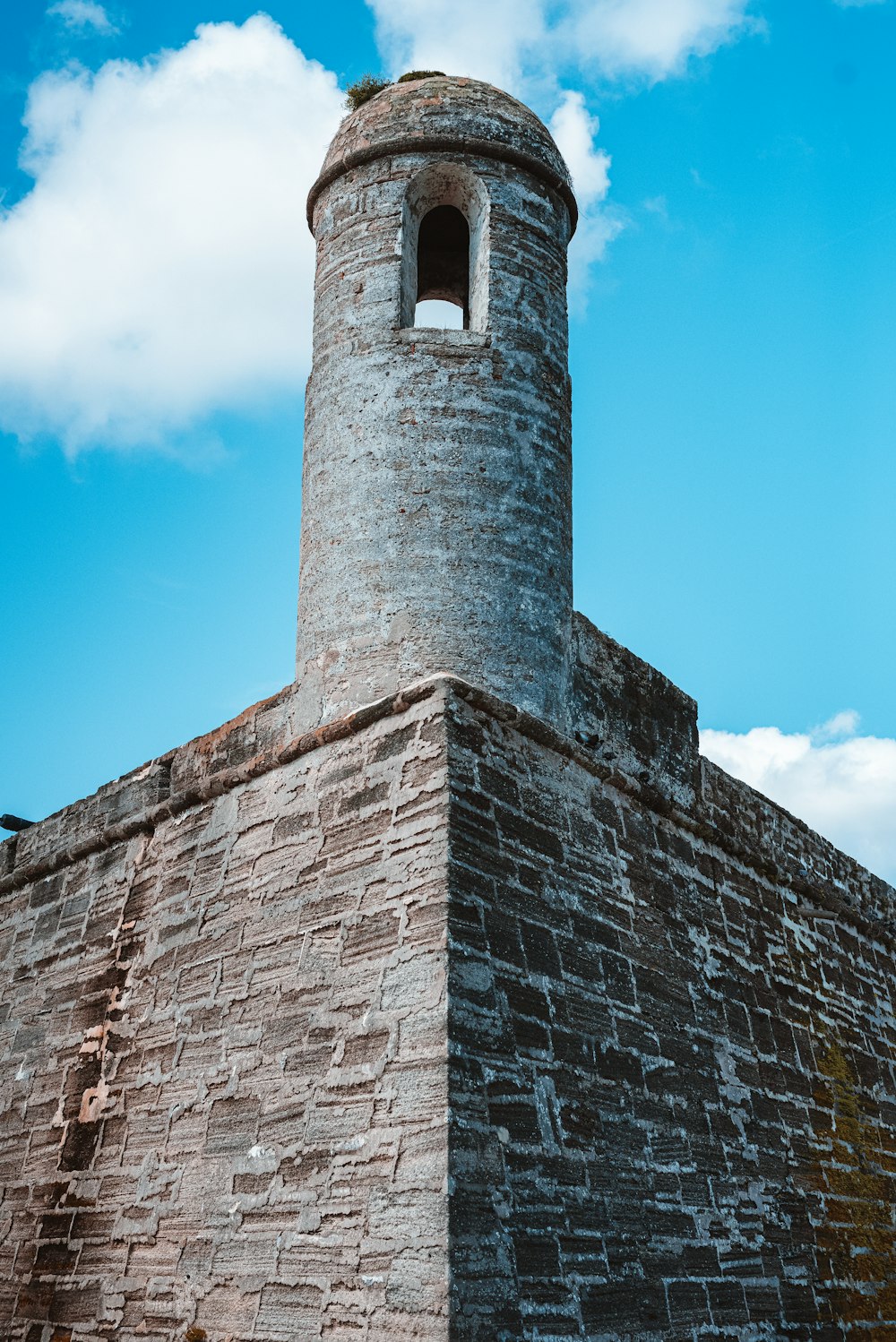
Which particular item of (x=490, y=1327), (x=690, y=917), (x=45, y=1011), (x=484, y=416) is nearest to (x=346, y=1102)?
(x=490, y=1327)

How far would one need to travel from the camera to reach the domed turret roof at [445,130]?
233 inches

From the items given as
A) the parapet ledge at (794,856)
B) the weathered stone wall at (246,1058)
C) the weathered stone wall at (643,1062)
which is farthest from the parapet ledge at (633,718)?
the weathered stone wall at (246,1058)

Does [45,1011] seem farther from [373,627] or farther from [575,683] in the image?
[575,683]

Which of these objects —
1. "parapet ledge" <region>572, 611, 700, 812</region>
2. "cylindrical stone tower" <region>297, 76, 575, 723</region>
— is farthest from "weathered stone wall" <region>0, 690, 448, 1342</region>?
"parapet ledge" <region>572, 611, 700, 812</region>

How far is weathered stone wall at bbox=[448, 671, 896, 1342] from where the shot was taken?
383 cm

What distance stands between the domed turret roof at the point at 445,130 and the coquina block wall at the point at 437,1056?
7.88ft

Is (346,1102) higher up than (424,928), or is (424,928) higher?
(424,928)

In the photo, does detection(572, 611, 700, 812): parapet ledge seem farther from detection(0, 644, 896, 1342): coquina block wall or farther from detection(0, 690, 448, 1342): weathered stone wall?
detection(0, 690, 448, 1342): weathered stone wall

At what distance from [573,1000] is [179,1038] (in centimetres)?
164

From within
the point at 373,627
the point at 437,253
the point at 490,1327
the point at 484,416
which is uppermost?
the point at 437,253

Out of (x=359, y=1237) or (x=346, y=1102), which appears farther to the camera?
(x=346, y=1102)

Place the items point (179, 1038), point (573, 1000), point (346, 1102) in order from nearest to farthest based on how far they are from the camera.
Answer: point (346, 1102) < point (573, 1000) < point (179, 1038)

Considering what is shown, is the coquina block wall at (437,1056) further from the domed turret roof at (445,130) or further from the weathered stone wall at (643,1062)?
the domed turret roof at (445,130)

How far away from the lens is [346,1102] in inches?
158
